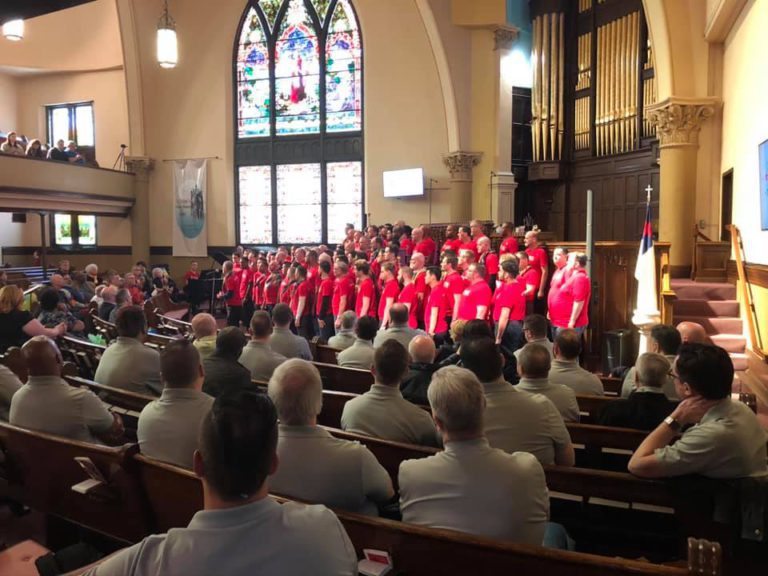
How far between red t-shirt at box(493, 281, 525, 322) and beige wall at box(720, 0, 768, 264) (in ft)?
8.50

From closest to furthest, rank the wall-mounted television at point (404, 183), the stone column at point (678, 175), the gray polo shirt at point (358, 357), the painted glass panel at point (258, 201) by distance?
Result: the gray polo shirt at point (358, 357) → the stone column at point (678, 175) → the wall-mounted television at point (404, 183) → the painted glass panel at point (258, 201)

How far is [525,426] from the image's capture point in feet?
9.50

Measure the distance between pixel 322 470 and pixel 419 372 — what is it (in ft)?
5.55

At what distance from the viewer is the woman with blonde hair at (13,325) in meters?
5.77

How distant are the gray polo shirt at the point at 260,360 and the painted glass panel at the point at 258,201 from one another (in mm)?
12453

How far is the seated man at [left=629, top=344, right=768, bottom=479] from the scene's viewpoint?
2520 millimetres

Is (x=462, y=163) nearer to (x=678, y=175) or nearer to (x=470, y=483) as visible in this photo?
(x=678, y=175)

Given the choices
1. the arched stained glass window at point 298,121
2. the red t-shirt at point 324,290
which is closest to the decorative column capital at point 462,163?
the arched stained glass window at point 298,121

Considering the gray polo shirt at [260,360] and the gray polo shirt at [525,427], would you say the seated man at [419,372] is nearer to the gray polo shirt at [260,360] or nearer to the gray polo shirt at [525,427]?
the gray polo shirt at [525,427]

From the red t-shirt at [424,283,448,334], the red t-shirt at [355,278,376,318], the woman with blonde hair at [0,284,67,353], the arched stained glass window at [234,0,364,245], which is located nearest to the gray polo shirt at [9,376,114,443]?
the woman with blonde hair at [0,284,67,353]

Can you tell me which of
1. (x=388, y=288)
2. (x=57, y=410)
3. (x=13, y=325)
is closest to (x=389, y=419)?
(x=57, y=410)

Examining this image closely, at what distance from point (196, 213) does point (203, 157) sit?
149 cm

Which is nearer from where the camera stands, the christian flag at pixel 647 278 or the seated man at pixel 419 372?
the seated man at pixel 419 372

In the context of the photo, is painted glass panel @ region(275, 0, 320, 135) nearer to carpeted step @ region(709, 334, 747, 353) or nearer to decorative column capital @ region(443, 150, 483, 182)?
decorative column capital @ region(443, 150, 483, 182)
